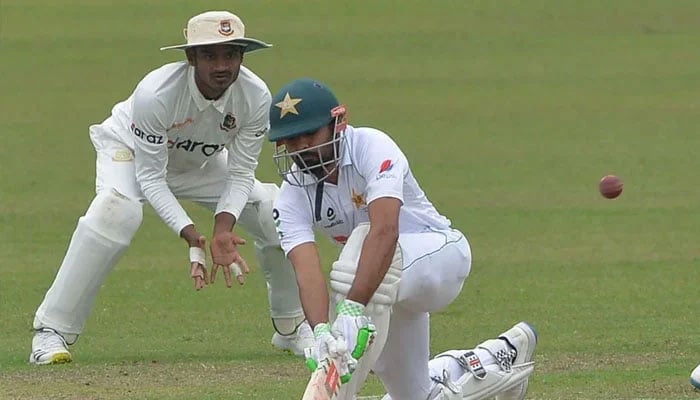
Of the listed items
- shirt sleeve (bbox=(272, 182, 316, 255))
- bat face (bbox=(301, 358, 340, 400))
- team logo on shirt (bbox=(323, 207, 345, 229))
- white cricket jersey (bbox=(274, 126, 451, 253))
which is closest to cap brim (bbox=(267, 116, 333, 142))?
white cricket jersey (bbox=(274, 126, 451, 253))

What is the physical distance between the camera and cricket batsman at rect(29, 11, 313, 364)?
7.89 m

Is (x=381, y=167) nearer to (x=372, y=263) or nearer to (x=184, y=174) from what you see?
(x=372, y=263)

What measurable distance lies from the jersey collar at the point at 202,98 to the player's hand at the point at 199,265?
786mm

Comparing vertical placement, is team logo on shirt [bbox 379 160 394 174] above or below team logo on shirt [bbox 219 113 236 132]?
above

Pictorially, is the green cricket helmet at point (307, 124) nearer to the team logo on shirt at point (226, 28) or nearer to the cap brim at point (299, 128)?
the cap brim at point (299, 128)

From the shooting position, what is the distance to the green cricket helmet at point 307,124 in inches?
223

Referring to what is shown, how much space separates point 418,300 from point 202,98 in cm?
256

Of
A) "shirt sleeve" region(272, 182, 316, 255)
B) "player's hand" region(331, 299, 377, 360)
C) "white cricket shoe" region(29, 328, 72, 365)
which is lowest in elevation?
"white cricket shoe" region(29, 328, 72, 365)

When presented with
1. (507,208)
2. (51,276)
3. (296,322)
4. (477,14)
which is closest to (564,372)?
(296,322)

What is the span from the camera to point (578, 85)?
23172mm

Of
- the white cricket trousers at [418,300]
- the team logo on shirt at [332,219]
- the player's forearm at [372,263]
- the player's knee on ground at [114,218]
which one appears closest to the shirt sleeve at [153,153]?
the player's knee on ground at [114,218]

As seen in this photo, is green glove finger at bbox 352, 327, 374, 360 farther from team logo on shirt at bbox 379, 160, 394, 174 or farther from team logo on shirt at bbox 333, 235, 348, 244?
team logo on shirt at bbox 333, 235, 348, 244

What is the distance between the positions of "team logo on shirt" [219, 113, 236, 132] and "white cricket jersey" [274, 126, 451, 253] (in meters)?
2.22

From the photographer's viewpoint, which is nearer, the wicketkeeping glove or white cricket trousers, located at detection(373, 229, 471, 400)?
the wicketkeeping glove
